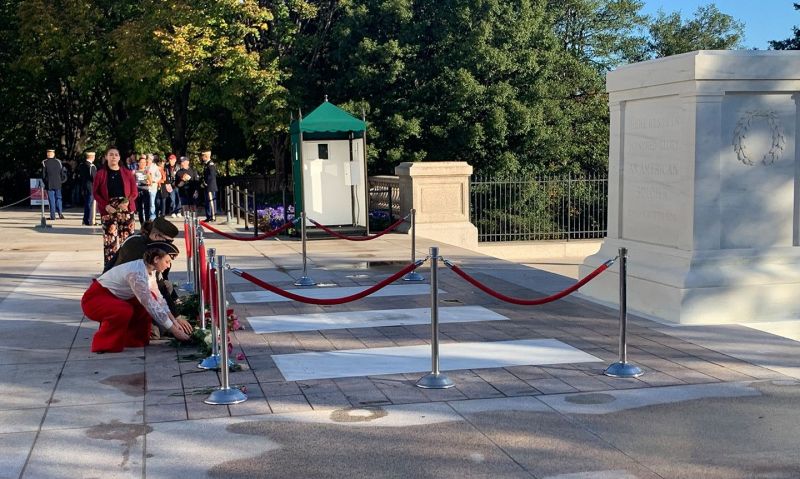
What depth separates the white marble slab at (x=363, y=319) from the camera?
389 inches

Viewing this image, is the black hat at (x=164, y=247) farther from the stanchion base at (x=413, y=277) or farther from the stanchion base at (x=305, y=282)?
the stanchion base at (x=413, y=277)

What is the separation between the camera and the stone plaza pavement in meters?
5.55

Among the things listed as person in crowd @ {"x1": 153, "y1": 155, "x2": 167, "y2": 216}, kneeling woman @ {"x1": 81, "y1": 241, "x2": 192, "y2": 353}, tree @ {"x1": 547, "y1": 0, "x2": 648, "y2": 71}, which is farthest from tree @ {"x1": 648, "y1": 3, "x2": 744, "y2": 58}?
kneeling woman @ {"x1": 81, "y1": 241, "x2": 192, "y2": 353}

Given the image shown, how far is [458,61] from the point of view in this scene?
30.7 metres

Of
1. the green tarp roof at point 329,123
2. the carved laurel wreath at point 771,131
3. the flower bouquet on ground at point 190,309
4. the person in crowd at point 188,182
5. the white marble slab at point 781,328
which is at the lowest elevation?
the white marble slab at point 781,328

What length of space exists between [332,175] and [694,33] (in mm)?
35309

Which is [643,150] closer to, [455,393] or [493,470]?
[455,393]

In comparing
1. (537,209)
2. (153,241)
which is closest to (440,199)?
(537,209)

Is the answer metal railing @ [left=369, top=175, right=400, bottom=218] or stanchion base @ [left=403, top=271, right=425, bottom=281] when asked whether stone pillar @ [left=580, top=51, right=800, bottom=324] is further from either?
metal railing @ [left=369, top=175, right=400, bottom=218]

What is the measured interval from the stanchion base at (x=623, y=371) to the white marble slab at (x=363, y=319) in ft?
8.72

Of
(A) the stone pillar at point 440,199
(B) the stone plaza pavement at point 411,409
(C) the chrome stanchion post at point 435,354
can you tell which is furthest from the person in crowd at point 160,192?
(C) the chrome stanchion post at point 435,354

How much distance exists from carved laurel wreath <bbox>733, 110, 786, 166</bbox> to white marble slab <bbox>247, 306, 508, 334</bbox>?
320cm

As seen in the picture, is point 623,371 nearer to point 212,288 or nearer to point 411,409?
point 411,409

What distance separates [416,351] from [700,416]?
2.88 m
